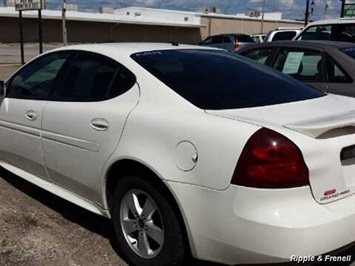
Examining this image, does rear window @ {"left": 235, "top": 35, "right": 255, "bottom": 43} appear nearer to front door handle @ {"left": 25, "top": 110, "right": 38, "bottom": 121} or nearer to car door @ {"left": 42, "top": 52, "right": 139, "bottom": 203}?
front door handle @ {"left": 25, "top": 110, "right": 38, "bottom": 121}

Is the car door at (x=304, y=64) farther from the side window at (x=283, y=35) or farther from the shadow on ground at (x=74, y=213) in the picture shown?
the side window at (x=283, y=35)

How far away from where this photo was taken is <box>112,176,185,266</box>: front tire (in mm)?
3109

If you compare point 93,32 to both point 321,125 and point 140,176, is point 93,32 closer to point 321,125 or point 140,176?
point 140,176

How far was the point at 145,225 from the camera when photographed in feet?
11.0

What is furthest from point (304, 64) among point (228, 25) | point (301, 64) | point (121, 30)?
point (228, 25)

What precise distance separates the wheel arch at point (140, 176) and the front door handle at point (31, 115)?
108 centimetres

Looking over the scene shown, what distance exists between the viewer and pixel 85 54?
412 centimetres

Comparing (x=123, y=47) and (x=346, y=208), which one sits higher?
(x=123, y=47)

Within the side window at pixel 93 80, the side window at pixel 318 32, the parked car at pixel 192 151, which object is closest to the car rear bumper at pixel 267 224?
the parked car at pixel 192 151

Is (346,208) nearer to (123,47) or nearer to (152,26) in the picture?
(123,47)

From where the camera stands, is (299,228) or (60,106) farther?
(60,106)

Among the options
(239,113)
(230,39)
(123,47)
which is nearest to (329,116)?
(239,113)

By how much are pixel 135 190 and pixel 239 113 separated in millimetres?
863

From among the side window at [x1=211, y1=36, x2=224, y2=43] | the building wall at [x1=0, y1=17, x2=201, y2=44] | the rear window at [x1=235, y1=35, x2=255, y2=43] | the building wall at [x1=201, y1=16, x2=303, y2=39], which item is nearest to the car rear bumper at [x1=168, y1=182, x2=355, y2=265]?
the rear window at [x1=235, y1=35, x2=255, y2=43]
